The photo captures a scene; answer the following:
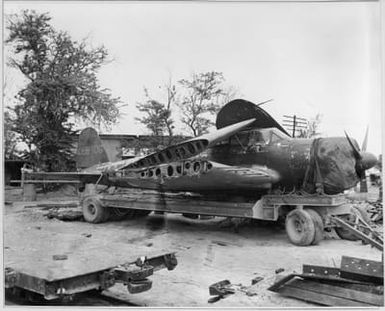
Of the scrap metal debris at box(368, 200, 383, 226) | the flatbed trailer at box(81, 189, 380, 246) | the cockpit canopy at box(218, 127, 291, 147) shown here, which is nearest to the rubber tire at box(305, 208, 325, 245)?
the flatbed trailer at box(81, 189, 380, 246)

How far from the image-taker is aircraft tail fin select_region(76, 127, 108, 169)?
2.92 metres

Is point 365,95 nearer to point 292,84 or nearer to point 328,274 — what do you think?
point 292,84

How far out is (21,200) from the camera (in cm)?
275

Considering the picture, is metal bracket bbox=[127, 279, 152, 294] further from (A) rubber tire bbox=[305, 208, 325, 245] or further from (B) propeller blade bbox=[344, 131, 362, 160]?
(B) propeller blade bbox=[344, 131, 362, 160]

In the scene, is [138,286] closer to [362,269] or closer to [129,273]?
[129,273]

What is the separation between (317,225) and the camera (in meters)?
3.31

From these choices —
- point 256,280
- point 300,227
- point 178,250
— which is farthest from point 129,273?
point 300,227

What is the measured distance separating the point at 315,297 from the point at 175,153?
124 centimetres

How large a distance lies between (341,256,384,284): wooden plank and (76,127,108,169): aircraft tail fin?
5.31 ft

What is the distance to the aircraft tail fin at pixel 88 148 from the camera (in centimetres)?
292

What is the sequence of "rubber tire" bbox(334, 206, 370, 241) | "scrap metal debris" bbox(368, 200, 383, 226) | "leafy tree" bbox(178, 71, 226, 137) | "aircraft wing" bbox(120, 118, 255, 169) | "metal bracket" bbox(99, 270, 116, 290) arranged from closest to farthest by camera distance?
1. "metal bracket" bbox(99, 270, 116, 290)
2. "scrap metal debris" bbox(368, 200, 383, 226)
3. "leafy tree" bbox(178, 71, 226, 137)
4. "rubber tire" bbox(334, 206, 370, 241)
5. "aircraft wing" bbox(120, 118, 255, 169)

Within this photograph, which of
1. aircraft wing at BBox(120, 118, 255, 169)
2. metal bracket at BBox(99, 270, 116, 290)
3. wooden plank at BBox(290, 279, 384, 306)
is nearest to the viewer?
metal bracket at BBox(99, 270, 116, 290)

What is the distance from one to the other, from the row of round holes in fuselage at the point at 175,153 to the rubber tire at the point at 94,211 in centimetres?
51

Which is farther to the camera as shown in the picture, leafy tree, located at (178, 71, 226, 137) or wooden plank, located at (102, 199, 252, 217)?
wooden plank, located at (102, 199, 252, 217)
